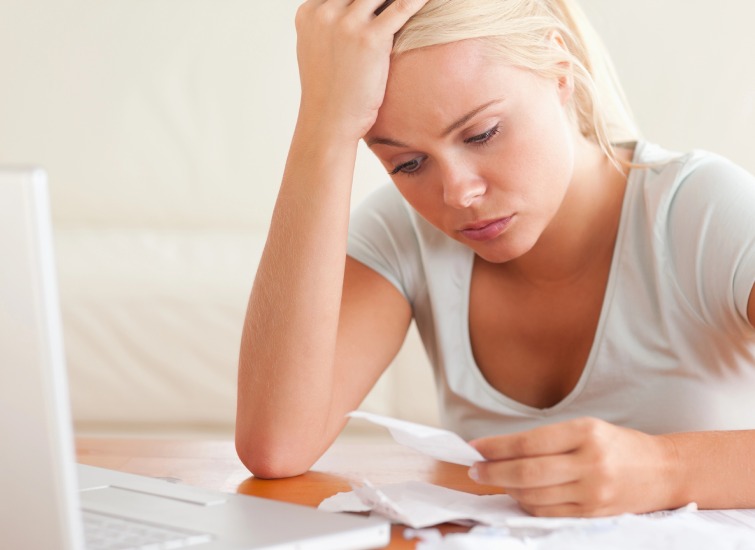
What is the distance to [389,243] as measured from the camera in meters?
1.44

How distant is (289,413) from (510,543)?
46 centimetres

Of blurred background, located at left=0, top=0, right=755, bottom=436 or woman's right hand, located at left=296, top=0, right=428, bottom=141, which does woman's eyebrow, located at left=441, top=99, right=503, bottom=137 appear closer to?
woman's right hand, located at left=296, top=0, right=428, bottom=141

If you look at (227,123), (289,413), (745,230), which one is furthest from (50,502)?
(227,123)

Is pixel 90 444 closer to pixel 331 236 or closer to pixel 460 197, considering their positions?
pixel 331 236

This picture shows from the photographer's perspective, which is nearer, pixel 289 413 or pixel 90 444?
pixel 289 413

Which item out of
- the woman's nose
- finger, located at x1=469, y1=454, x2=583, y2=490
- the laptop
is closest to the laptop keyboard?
the laptop

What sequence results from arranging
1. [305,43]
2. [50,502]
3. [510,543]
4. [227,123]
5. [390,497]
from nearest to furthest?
[50,502], [510,543], [390,497], [305,43], [227,123]

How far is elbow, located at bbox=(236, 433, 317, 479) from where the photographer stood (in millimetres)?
1155

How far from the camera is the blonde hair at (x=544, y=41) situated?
1114 mm

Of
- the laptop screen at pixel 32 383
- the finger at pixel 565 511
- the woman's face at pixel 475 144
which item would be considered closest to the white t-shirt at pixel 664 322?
the woman's face at pixel 475 144

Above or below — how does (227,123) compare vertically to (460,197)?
above

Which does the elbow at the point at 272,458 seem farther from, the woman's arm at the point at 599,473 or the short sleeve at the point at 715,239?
the short sleeve at the point at 715,239

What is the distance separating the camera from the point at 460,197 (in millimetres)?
1123

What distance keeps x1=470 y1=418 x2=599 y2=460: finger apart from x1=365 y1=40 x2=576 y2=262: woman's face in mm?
345
